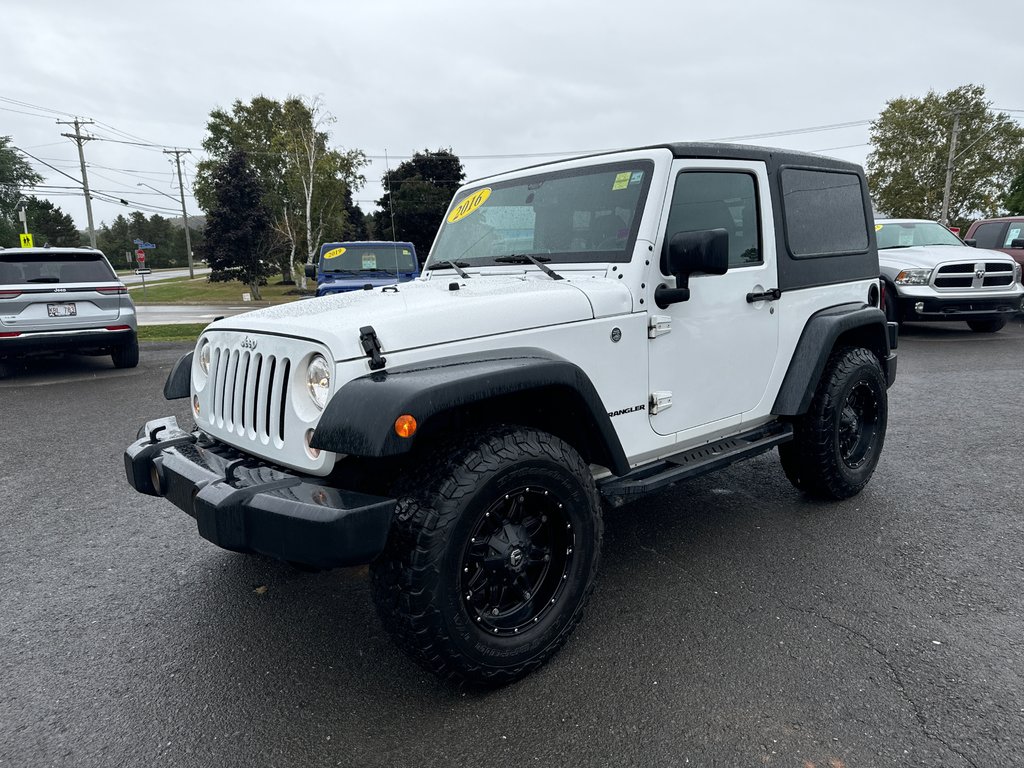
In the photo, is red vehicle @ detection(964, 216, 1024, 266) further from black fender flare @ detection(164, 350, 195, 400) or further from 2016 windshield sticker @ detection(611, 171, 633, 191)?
black fender flare @ detection(164, 350, 195, 400)

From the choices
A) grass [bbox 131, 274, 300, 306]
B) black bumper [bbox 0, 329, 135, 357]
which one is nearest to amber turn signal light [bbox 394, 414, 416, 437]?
black bumper [bbox 0, 329, 135, 357]

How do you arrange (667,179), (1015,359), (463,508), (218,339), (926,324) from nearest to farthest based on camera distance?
(463,508) < (218,339) < (667,179) < (1015,359) < (926,324)

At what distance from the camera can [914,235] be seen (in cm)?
1153

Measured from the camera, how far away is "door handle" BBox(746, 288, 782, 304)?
335cm

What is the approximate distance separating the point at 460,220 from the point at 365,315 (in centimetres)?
163

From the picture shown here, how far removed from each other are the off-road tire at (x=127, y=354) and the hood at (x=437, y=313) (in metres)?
7.42

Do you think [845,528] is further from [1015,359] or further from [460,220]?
[1015,359]

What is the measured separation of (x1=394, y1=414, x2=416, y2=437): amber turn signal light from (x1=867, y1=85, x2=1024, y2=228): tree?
54573 mm

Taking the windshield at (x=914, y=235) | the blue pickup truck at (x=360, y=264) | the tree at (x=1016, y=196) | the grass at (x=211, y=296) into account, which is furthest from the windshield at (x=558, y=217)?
the tree at (x=1016, y=196)

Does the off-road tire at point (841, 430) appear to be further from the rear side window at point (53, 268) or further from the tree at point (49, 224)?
the tree at point (49, 224)

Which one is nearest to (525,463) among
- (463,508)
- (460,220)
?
(463,508)

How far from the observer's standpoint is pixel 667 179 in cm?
298

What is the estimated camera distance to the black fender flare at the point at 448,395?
6.56 ft

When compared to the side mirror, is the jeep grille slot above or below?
below
